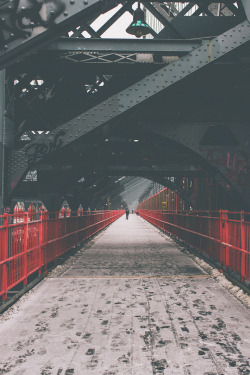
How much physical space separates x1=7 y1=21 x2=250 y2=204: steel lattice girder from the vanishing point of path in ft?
8.52

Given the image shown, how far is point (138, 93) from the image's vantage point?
24.1ft

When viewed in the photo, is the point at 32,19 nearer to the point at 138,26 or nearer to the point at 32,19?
the point at 32,19

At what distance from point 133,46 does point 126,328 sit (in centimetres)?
531

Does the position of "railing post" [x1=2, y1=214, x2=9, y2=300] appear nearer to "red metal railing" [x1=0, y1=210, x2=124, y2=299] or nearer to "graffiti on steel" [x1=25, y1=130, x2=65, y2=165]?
"red metal railing" [x1=0, y1=210, x2=124, y2=299]

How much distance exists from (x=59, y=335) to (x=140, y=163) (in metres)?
11.2

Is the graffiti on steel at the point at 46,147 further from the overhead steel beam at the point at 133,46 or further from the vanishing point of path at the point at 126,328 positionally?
the vanishing point of path at the point at 126,328

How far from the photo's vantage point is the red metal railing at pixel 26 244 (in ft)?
20.3

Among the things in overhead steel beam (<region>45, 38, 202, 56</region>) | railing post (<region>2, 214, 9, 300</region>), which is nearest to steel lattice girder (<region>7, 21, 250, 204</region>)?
overhead steel beam (<region>45, 38, 202, 56</region>)

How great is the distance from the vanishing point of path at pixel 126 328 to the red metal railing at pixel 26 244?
0.44m

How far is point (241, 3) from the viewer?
277 inches

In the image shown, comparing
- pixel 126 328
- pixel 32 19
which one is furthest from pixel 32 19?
pixel 126 328

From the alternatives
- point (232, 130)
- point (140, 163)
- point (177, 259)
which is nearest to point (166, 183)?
point (140, 163)

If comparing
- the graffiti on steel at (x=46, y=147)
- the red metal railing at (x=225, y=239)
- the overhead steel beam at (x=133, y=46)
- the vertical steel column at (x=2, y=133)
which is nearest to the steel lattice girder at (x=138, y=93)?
the graffiti on steel at (x=46, y=147)

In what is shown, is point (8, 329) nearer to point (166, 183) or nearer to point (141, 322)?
point (141, 322)
